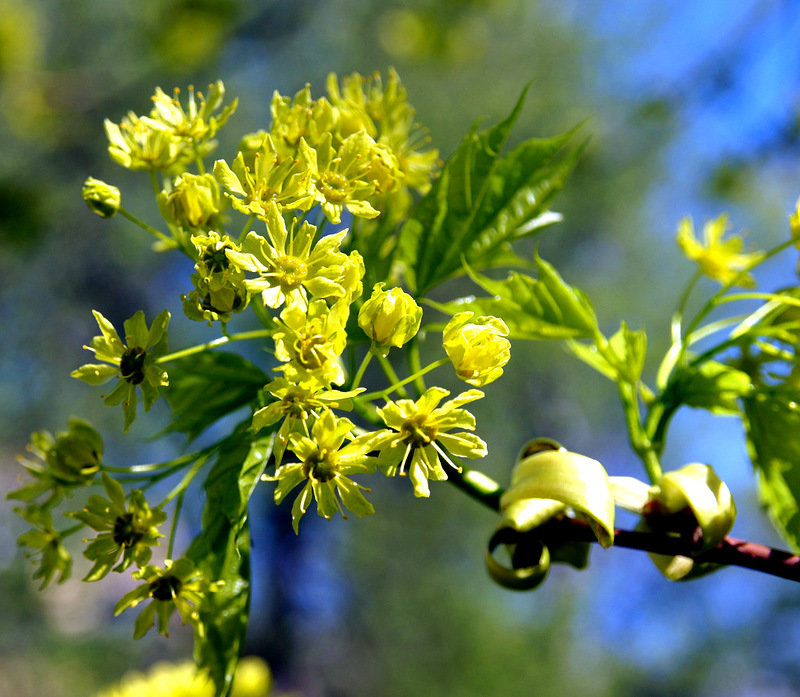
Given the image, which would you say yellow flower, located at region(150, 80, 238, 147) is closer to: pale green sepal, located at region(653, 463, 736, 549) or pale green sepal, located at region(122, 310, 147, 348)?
pale green sepal, located at region(122, 310, 147, 348)

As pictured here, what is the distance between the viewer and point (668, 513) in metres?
0.55

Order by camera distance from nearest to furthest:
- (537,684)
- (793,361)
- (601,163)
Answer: (793,361) → (601,163) → (537,684)

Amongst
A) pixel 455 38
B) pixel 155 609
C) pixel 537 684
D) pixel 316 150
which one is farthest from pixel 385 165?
pixel 537 684

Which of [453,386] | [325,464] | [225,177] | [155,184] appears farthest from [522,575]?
[453,386]

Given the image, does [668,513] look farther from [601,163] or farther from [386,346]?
[601,163]

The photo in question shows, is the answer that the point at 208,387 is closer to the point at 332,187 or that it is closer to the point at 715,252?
the point at 332,187

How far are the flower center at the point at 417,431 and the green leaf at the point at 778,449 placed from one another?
0.35 m

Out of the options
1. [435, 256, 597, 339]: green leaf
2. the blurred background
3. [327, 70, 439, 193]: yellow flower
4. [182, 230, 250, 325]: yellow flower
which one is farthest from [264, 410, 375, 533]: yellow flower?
the blurred background

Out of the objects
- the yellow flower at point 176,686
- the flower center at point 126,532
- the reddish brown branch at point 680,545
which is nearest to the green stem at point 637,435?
the reddish brown branch at point 680,545

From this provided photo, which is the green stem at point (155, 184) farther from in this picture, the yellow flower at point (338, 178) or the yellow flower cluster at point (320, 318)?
the yellow flower at point (338, 178)

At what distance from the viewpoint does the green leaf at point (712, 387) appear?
0.67 meters

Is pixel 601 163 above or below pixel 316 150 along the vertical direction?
above

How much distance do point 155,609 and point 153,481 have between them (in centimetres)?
14

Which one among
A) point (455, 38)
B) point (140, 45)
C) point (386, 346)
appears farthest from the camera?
point (140, 45)
